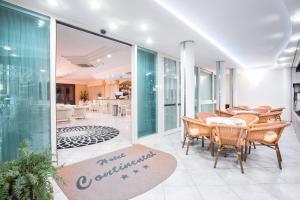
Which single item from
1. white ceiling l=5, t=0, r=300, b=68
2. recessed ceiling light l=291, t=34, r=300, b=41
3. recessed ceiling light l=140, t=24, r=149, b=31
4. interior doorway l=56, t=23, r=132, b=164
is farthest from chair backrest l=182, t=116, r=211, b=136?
recessed ceiling light l=291, t=34, r=300, b=41

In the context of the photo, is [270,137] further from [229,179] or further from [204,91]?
[204,91]

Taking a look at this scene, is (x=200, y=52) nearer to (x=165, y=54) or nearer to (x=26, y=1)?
(x=165, y=54)

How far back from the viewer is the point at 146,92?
551 cm

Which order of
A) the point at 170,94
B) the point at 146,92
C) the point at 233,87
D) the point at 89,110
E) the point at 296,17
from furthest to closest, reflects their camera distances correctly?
1. the point at 89,110
2. the point at 233,87
3. the point at 170,94
4. the point at 146,92
5. the point at 296,17

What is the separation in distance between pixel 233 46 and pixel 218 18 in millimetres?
2682

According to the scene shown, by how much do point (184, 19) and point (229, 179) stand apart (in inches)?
126

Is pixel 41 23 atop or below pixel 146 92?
atop

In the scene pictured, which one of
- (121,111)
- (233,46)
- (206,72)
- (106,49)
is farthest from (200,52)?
(121,111)

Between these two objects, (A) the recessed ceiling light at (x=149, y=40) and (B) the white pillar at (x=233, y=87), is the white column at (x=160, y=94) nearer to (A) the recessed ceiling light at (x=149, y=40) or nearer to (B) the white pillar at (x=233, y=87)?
(A) the recessed ceiling light at (x=149, y=40)

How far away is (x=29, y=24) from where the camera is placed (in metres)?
3.03

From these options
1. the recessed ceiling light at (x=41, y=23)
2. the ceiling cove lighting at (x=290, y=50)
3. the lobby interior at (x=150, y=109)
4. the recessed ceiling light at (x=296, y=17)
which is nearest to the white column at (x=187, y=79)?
the lobby interior at (x=150, y=109)

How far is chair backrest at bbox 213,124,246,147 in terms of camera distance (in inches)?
124

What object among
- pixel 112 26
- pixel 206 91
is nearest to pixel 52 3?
pixel 112 26

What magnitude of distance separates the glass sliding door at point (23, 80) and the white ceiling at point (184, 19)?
299mm
